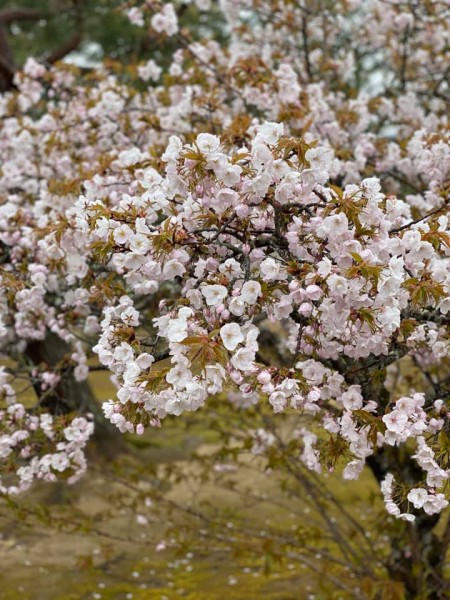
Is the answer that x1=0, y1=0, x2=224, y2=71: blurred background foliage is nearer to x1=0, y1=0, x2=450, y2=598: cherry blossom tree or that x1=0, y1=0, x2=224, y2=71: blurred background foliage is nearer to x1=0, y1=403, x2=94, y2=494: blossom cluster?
x1=0, y1=0, x2=450, y2=598: cherry blossom tree

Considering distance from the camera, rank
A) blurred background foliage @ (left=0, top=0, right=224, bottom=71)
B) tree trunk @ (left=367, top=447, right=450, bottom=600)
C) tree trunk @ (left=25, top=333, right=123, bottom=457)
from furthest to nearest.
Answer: blurred background foliage @ (left=0, top=0, right=224, bottom=71), tree trunk @ (left=367, top=447, right=450, bottom=600), tree trunk @ (left=25, top=333, right=123, bottom=457)

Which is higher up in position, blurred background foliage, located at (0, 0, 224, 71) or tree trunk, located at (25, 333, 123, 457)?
blurred background foliage, located at (0, 0, 224, 71)

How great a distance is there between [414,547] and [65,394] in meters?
2.53

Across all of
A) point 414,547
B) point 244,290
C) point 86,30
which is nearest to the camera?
Result: point 244,290

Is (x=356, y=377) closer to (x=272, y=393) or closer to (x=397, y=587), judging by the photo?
(x=272, y=393)

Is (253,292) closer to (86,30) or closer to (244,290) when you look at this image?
(244,290)

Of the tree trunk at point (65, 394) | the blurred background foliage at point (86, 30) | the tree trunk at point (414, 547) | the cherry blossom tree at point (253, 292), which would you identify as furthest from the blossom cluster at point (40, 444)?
the blurred background foliage at point (86, 30)

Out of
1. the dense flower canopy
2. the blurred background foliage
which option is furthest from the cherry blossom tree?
the blurred background foliage

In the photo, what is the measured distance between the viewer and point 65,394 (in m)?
5.14

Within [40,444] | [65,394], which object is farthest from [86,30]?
[40,444]

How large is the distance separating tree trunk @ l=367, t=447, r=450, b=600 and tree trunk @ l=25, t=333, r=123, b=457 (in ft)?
6.55

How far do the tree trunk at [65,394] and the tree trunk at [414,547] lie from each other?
1997mm

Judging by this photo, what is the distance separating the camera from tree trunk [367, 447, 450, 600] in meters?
4.89

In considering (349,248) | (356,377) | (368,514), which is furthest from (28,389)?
(368,514)
